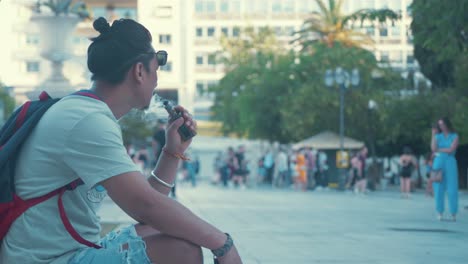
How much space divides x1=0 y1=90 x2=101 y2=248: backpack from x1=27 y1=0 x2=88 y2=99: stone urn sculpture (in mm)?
20643

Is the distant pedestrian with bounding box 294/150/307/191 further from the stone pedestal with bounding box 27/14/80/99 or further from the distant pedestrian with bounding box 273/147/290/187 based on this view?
the stone pedestal with bounding box 27/14/80/99

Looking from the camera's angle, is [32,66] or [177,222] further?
[32,66]

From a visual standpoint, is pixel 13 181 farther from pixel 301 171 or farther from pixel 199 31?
pixel 199 31

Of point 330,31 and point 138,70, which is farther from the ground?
point 330,31

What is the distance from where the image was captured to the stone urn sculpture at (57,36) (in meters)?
24.9

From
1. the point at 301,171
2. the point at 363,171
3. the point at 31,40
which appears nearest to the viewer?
the point at 363,171

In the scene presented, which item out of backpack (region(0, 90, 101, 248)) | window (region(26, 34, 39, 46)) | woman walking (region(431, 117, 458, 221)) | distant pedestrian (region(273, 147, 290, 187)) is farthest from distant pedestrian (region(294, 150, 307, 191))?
window (region(26, 34, 39, 46))

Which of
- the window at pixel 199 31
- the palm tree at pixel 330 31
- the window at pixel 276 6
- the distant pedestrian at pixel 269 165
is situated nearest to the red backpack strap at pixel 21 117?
the distant pedestrian at pixel 269 165

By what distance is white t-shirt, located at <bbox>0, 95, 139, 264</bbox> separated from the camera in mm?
3885

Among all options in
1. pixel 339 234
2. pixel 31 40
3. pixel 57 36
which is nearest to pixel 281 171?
pixel 57 36

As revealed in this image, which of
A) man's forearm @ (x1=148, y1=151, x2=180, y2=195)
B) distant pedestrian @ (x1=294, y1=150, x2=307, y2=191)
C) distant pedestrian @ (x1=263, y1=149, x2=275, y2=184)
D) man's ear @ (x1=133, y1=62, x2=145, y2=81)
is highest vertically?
man's ear @ (x1=133, y1=62, x2=145, y2=81)

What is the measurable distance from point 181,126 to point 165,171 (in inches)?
7.7

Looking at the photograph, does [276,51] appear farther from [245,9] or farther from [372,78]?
[245,9]

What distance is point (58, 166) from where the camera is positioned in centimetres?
399
